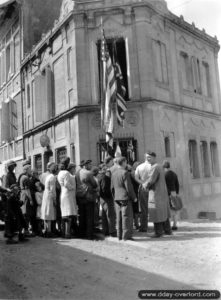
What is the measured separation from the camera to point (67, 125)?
13570mm

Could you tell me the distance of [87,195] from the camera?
751cm

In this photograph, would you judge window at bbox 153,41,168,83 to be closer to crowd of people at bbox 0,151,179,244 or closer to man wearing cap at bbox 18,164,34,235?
crowd of people at bbox 0,151,179,244

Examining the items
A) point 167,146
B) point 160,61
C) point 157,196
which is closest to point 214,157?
point 167,146

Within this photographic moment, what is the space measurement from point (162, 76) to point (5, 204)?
28.3 feet

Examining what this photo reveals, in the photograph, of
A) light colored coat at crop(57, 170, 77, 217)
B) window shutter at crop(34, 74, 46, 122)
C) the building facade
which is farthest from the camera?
the building facade

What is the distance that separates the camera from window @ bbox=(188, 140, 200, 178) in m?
14.8

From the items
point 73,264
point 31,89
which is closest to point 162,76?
point 31,89

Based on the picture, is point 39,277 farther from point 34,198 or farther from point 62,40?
point 62,40

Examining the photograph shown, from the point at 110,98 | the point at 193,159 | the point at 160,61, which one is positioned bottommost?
the point at 193,159

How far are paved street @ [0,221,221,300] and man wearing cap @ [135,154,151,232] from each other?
2.47 feet

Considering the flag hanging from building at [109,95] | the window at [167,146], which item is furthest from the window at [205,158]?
the flag hanging from building at [109,95]

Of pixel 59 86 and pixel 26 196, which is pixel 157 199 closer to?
pixel 26 196

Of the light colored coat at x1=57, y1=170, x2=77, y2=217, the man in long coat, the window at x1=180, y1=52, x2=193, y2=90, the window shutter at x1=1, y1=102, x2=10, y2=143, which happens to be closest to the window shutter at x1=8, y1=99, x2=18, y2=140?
the window shutter at x1=1, y1=102, x2=10, y2=143

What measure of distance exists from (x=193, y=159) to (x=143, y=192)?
7631 millimetres
